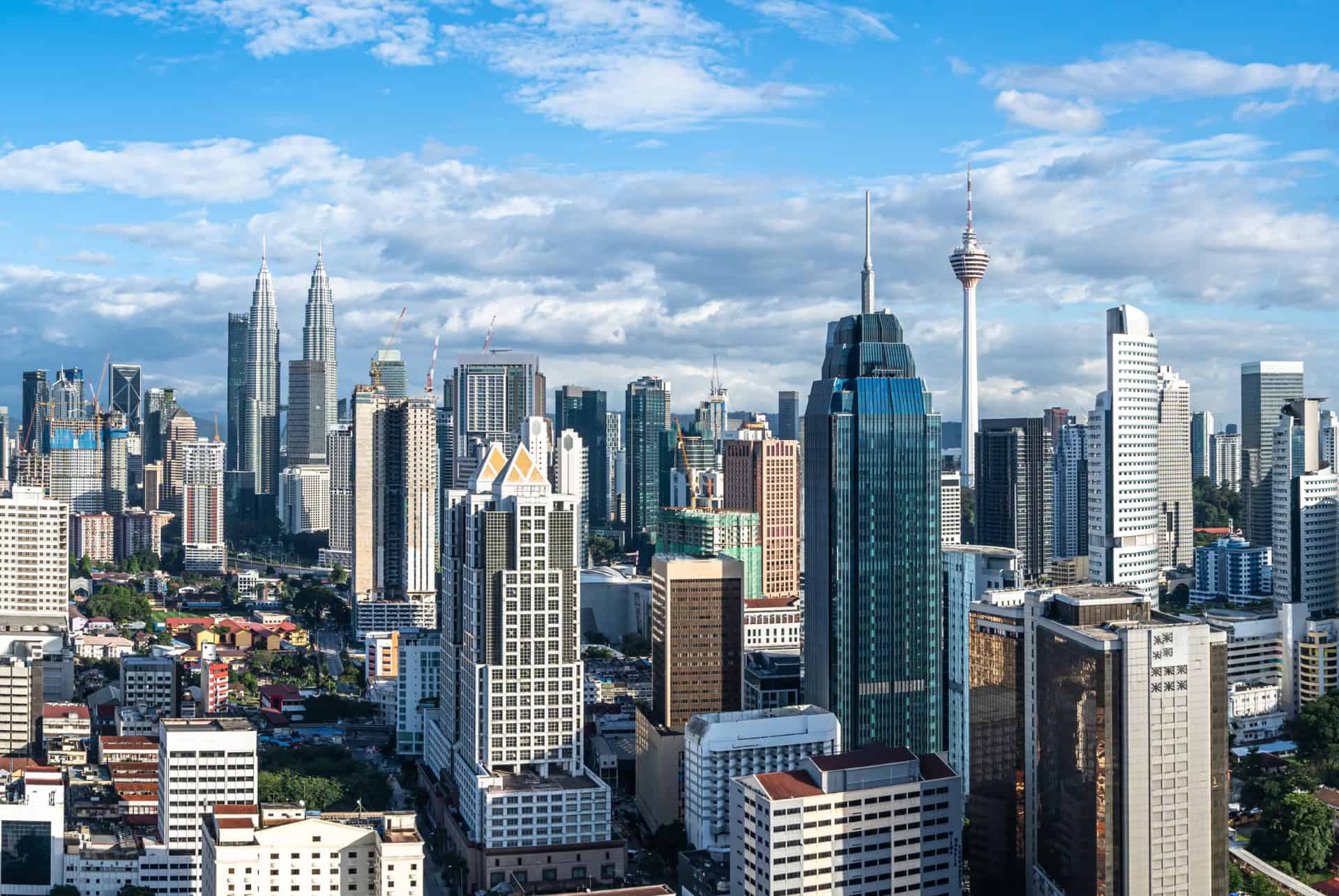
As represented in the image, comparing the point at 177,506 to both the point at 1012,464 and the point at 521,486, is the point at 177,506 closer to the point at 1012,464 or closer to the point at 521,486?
the point at 1012,464

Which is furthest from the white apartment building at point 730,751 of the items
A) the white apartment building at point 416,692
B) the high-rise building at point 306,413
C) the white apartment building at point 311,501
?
the high-rise building at point 306,413

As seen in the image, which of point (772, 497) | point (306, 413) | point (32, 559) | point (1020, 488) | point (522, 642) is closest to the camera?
point (522, 642)

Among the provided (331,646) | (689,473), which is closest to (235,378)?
(689,473)

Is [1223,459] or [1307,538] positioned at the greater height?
[1223,459]

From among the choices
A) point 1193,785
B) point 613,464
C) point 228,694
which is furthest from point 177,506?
point 1193,785

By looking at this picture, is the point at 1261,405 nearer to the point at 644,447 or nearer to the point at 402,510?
the point at 644,447

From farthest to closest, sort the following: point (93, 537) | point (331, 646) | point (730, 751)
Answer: point (93, 537) → point (331, 646) → point (730, 751)

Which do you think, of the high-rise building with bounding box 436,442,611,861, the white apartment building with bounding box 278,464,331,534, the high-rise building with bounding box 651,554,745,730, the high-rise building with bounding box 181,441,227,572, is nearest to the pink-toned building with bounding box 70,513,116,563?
the high-rise building with bounding box 181,441,227,572

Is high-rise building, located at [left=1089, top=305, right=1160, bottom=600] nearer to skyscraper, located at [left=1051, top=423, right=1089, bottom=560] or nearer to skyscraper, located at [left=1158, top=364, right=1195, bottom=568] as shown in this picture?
skyscraper, located at [left=1051, top=423, right=1089, bottom=560]
